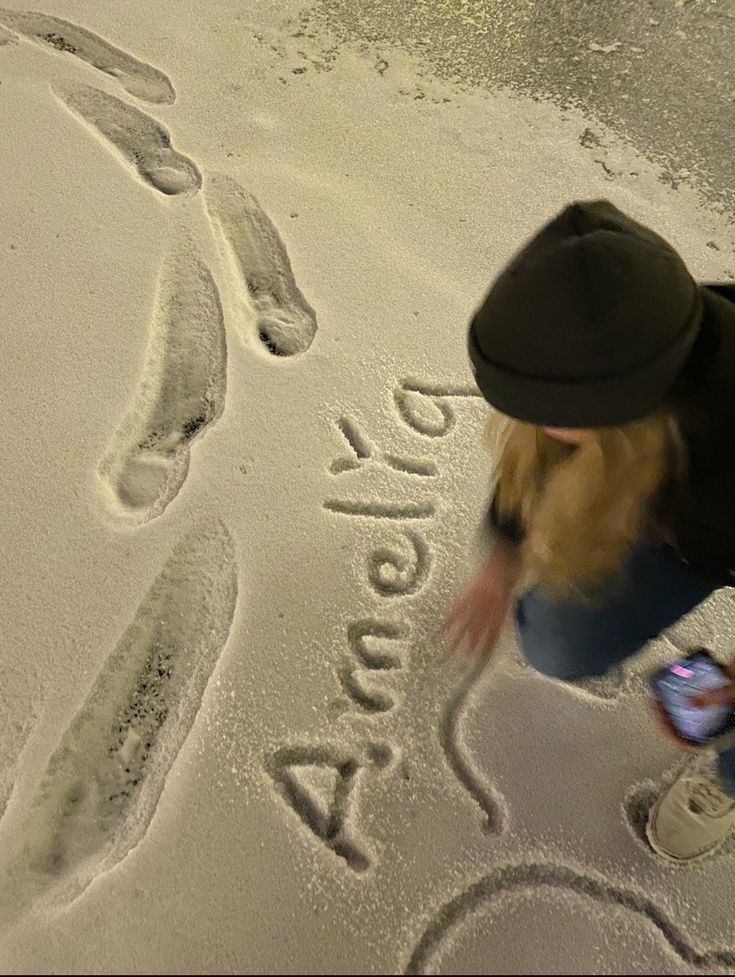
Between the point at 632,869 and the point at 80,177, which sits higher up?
the point at 80,177

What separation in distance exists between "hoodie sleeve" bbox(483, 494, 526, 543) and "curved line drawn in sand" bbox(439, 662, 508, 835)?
0.73 ft

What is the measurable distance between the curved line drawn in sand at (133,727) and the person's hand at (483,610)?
0.29m

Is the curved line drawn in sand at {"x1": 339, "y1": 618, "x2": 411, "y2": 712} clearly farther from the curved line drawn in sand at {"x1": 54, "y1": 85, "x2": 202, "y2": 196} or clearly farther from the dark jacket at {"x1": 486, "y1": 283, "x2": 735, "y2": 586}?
the curved line drawn in sand at {"x1": 54, "y1": 85, "x2": 202, "y2": 196}

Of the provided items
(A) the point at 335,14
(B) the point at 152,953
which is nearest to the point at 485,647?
(B) the point at 152,953

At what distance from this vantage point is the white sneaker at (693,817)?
0.90 meters

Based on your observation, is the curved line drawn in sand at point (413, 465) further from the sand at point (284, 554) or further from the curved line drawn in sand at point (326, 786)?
the curved line drawn in sand at point (326, 786)

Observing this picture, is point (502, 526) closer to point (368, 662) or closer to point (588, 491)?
point (588, 491)

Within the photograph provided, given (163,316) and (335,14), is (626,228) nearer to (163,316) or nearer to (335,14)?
(163,316)

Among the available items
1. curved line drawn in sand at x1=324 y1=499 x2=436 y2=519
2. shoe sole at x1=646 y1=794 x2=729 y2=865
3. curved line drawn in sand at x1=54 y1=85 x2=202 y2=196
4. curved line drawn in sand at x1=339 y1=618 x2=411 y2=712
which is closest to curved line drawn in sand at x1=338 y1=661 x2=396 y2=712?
curved line drawn in sand at x1=339 y1=618 x2=411 y2=712

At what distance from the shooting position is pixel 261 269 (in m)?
1.34

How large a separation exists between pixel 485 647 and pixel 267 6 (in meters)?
1.42

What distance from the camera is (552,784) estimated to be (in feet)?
3.10

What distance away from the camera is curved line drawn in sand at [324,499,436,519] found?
111cm

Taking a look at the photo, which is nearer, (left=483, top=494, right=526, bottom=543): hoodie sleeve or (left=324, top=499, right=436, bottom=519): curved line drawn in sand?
(left=483, top=494, right=526, bottom=543): hoodie sleeve
